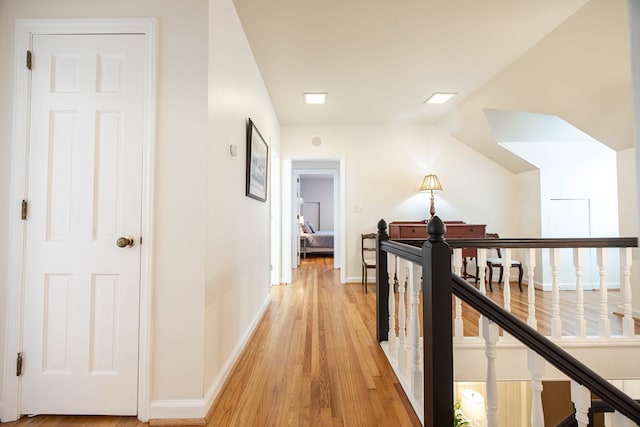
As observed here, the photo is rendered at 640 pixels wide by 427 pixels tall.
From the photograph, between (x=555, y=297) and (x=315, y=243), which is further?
(x=315, y=243)

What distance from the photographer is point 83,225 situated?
1.49m

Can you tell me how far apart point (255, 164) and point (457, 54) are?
211cm

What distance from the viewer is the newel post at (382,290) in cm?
216

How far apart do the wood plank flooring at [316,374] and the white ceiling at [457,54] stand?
224 centimetres

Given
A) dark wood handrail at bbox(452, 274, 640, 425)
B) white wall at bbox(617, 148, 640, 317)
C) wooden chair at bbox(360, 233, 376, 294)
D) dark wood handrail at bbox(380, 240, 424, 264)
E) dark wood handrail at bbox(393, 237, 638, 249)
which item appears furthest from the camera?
wooden chair at bbox(360, 233, 376, 294)

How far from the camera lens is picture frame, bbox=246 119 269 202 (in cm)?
233

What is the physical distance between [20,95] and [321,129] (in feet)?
11.6

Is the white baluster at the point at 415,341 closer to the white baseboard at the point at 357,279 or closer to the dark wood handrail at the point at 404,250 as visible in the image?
the dark wood handrail at the point at 404,250

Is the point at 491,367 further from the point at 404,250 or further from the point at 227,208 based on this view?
the point at 227,208

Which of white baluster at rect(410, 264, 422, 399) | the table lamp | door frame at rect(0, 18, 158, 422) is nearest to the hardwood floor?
white baluster at rect(410, 264, 422, 399)

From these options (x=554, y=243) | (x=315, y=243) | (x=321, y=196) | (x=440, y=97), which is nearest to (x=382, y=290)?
(x=554, y=243)

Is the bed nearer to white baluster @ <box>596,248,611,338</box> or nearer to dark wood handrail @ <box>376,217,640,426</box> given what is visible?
white baluster @ <box>596,248,611,338</box>

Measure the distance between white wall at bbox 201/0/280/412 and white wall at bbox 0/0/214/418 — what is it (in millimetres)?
58

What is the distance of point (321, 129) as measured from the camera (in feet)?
15.0
